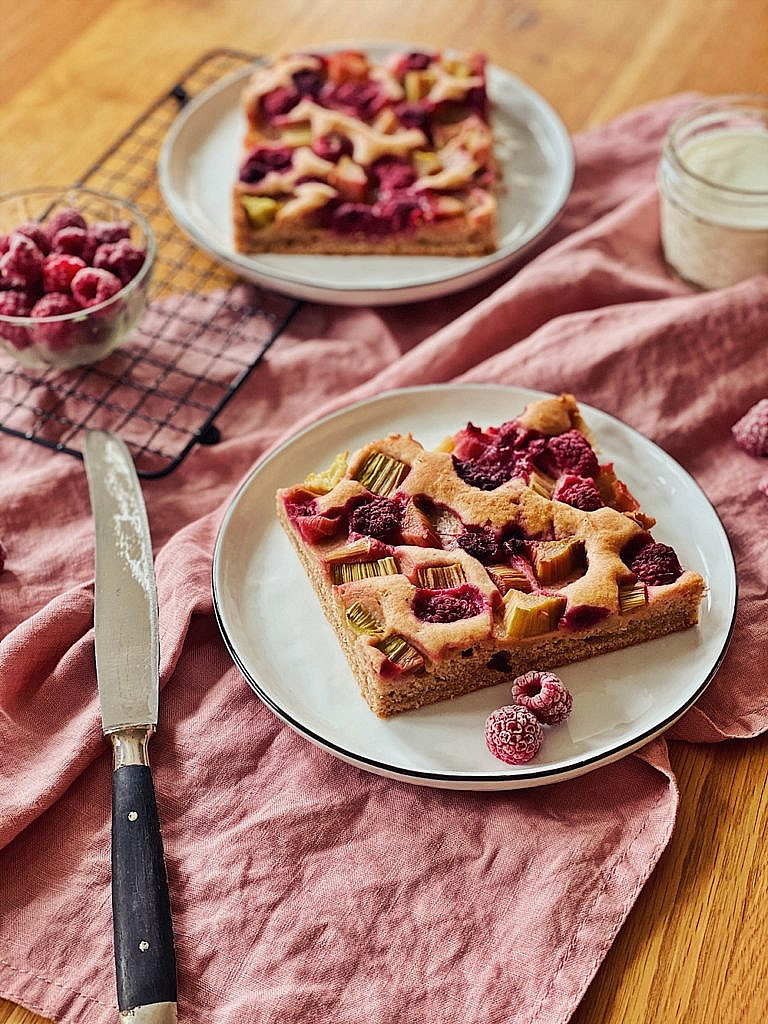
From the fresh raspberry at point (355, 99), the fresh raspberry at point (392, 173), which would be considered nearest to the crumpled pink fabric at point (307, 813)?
the fresh raspberry at point (392, 173)

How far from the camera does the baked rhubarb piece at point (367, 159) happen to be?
2883mm

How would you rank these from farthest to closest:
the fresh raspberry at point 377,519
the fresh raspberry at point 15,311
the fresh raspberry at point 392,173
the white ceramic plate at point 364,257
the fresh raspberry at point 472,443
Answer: the fresh raspberry at point 392,173, the white ceramic plate at point 364,257, the fresh raspberry at point 15,311, the fresh raspberry at point 472,443, the fresh raspberry at point 377,519

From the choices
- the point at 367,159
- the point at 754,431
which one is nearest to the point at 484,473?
the point at 754,431

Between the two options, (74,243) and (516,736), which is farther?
(74,243)

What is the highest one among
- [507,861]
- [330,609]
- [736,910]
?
[330,609]

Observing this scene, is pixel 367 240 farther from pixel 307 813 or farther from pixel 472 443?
pixel 307 813

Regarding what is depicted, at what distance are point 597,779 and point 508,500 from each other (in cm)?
50

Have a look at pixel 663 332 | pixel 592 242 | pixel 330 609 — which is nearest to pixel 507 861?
pixel 330 609

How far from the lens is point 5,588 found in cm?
226

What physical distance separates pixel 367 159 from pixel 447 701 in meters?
1.58

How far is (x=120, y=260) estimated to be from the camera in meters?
2.57

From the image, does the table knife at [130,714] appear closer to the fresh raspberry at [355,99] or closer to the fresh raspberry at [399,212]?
the fresh raspberry at [399,212]

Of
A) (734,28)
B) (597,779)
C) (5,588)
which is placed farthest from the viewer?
(734,28)

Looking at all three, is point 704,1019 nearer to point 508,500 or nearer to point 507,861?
point 507,861
